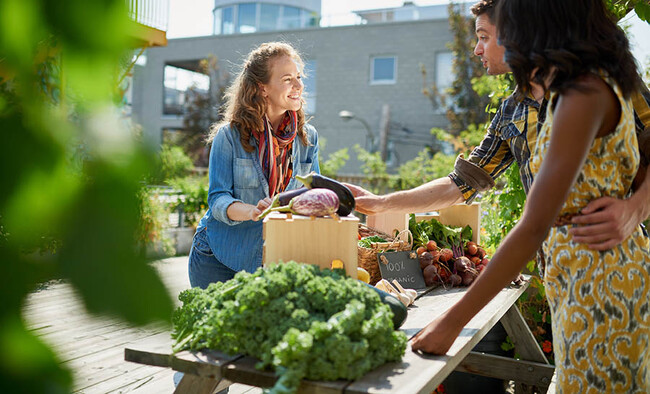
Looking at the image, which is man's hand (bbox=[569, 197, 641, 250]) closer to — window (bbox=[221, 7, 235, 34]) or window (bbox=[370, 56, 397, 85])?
window (bbox=[370, 56, 397, 85])

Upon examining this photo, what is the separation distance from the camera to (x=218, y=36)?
69.3 feet

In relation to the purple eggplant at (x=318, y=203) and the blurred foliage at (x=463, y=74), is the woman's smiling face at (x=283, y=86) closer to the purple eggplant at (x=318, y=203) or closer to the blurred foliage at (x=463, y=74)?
the purple eggplant at (x=318, y=203)

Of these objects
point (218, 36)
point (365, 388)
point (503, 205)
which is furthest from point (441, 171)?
point (218, 36)

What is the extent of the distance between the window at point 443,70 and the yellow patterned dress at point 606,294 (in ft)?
55.0

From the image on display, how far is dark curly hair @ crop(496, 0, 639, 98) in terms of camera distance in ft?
4.14

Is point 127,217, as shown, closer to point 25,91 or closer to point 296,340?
point 25,91

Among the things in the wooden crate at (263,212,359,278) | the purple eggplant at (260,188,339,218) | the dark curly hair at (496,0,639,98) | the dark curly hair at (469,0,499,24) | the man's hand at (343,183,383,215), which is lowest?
the wooden crate at (263,212,359,278)

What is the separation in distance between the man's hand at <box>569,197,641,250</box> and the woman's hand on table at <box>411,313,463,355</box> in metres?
0.36

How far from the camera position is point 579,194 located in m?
1.36

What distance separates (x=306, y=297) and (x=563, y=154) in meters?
0.64

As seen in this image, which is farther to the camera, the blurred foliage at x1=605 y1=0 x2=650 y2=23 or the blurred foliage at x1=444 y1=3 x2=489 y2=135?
the blurred foliage at x1=444 y1=3 x2=489 y2=135

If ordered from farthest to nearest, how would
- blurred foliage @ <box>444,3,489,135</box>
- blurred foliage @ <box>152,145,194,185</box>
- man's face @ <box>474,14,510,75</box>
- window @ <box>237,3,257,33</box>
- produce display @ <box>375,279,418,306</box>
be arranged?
1. window @ <box>237,3,257,33</box>
2. blurred foliage @ <box>444,3,489,135</box>
3. produce display @ <box>375,279,418,306</box>
4. man's face @ <box>474,14,510,75</box>
5. blurred foliage @ <box>152,145,194,185</box>

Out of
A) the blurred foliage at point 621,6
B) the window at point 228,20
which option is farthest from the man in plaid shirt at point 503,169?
the window at point 228,20

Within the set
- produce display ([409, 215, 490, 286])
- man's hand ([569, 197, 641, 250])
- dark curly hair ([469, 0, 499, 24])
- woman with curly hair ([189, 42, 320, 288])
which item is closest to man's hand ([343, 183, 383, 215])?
woman with curly hair ([189, 42, 320, 288])
